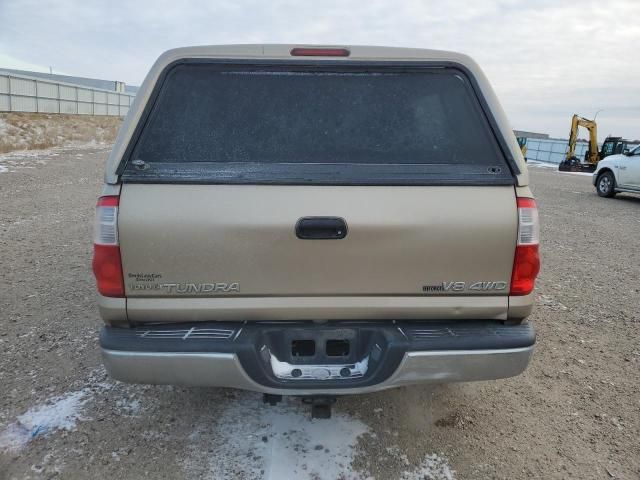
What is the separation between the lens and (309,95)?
2.56 meters

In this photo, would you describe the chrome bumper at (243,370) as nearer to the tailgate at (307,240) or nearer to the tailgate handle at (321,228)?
the tailgate at (307,240)

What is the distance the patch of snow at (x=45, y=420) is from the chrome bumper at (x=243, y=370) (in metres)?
0.92

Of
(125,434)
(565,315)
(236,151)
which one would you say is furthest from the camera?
(565,315)

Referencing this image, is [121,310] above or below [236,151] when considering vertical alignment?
below

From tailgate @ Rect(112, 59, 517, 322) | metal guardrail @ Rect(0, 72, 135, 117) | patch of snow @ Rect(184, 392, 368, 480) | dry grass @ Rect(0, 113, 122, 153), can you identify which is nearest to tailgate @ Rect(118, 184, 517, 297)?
tailgate @ Rect(112, 59, 517, 322)

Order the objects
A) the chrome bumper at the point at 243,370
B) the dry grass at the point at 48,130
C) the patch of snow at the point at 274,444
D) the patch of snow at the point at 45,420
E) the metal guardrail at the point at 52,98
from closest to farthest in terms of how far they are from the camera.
Answer: the chrome bumper at the point at 243,370, the patch of snow at the point at 274,444, the patch of snow at the point at 45,420, the dry grass at the point at 48,130, the metal guardrail at the point at 52,98

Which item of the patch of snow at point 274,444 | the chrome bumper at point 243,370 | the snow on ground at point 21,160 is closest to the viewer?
the chrome bumper at point 243,370

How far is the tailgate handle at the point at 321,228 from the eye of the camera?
7.32 feet

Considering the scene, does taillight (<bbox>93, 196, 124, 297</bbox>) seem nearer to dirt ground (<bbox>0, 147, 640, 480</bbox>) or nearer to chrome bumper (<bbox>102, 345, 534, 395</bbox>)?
chrome bumper (<bbox>102, 345, 534, 395</bbox>)

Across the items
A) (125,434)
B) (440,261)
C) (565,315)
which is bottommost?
(125,434)

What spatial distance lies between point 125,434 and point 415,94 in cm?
253

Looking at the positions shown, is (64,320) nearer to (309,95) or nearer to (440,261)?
(309,95)

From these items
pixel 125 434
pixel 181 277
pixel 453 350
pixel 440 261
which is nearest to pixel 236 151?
pixel 181 277

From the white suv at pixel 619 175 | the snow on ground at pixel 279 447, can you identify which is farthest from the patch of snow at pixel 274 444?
the white suv at pixel 619 175
